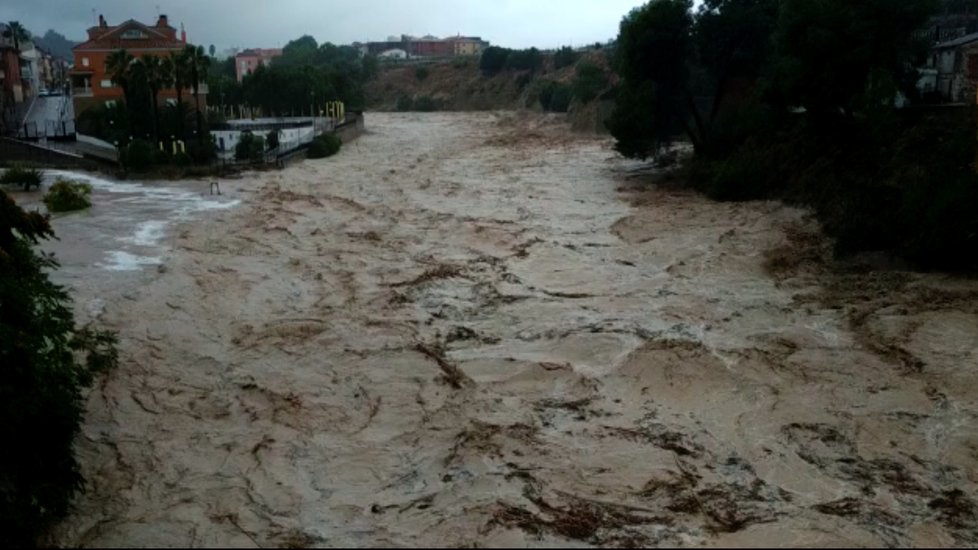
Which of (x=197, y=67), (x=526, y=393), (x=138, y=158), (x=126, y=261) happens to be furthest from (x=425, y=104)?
(x=526, y=393)

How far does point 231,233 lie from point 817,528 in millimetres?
20536

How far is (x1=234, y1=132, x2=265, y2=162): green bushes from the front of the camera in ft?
142

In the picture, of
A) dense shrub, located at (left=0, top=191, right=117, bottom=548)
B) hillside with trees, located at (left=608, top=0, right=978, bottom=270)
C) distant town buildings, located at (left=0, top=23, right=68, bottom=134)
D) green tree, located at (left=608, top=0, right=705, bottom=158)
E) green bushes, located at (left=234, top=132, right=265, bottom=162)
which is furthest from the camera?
distant town buildings, located at (left=0, top=23, right=68, bottom=134)

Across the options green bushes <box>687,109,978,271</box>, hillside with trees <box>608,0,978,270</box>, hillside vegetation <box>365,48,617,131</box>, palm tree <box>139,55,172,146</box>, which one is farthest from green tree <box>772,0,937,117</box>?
hillside vegetation <box>365,48,617,131</box>

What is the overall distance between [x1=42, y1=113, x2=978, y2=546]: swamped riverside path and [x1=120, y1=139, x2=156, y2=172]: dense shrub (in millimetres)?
14207

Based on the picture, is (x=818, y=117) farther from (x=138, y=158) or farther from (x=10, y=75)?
(x=10, y=75)

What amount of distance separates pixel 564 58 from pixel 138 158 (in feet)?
233

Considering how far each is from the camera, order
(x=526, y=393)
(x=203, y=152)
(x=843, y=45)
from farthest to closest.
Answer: (x=203, y=152), (x=843, y=45), (x=526, y=393)

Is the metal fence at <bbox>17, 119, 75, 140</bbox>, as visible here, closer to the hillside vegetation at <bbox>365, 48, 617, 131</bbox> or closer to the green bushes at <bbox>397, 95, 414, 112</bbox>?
the hillside vegetation at <bbox>365, 48, 617, 131</bbox>

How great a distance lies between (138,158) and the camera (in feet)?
128

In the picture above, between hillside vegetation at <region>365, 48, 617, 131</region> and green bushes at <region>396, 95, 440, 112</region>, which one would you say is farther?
green bushes at <region>396, 95, 440, 112</region>

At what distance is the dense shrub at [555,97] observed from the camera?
7881cm

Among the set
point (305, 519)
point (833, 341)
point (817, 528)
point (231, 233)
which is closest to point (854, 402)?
point (833, 341)

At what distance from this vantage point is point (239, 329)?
56.5 ft
